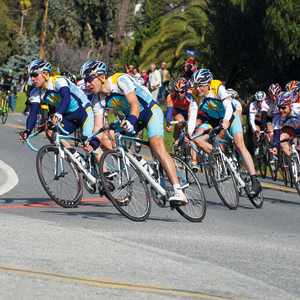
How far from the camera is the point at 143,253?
18.0 feet

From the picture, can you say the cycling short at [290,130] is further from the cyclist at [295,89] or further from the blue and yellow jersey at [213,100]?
the blue and yellow jersey at [213,100]

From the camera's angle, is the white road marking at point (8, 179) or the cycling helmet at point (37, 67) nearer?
the cycling helmet at point (37, 67)

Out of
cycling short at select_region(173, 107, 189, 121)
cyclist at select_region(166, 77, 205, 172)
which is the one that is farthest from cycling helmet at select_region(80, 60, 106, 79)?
cycling short at select_region(173, 107, 189, 121)

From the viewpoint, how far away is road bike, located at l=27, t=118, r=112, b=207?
7.87 m

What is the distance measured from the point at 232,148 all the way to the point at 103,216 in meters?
2.73

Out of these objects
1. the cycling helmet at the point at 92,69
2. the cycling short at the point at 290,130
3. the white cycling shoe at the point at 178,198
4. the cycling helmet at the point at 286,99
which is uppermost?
the cycling helmet at the point at 286,99

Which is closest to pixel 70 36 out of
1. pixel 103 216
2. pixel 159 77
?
pixel 159 77

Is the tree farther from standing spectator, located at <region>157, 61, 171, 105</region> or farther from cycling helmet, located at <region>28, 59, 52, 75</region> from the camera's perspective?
cycling helmet, located at <region>28, 59, 52, 75</region>

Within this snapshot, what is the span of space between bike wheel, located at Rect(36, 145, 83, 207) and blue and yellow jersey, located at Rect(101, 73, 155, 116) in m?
1.06

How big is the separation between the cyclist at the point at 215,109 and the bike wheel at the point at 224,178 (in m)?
0.30

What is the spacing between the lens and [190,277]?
4730 mm

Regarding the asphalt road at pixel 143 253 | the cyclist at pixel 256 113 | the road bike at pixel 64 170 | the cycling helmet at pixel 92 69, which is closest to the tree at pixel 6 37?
the cyclist at pixel 256 113

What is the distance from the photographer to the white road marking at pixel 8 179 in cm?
961

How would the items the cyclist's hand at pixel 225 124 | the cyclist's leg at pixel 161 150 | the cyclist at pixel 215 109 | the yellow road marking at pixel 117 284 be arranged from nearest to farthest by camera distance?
the yellow road marking at pixel 117 284
the cyclist's leg at pixel 161 150
the cyclist's hand at pixel 225 124
the cyclist at pixel 215 109
